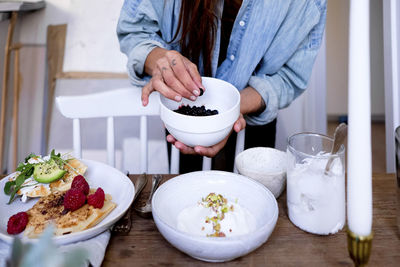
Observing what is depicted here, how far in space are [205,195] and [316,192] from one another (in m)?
0.21

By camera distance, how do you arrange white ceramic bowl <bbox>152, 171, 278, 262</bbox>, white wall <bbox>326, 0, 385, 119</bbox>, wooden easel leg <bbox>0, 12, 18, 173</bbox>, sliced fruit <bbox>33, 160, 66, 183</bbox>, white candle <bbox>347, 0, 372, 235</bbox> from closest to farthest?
white candle <bbox>347, 0, 372, 235</bbox>
white ceramic bowl <bbox>152, 171, 278, 262</bbox>
sliced fruit <bbox>33, 160, 66, 183</bbox>
wooden easel leg <bbox>0, 12, 18, 173</bbox>
white wall <bbox>326, 0, 385, 119</bbox>

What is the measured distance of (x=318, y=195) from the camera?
665 millimetres

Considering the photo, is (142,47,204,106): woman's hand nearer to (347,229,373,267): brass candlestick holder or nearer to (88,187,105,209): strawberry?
(88,187,105,209): strawberry

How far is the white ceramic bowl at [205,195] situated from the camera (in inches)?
22.9

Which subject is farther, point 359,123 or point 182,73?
point 182,73

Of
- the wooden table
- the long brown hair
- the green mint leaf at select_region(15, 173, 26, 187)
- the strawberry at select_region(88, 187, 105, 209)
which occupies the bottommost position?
the wooden table

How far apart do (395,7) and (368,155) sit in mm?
962

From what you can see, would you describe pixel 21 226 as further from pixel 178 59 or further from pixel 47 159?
pixel 178 59

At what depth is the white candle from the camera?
41 centimetres

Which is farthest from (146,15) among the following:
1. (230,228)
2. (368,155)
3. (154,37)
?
(368,155)

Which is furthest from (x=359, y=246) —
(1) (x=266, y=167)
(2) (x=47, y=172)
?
(2) (x=47, y=172)

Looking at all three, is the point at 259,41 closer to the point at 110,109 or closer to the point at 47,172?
the point at 110,109

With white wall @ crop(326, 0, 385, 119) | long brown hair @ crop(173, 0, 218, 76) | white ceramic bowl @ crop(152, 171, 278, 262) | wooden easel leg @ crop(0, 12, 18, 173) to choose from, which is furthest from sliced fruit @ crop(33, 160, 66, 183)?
white wall @ crop(326, 0, 385, 119)

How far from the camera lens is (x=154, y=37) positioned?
116 centimetres
